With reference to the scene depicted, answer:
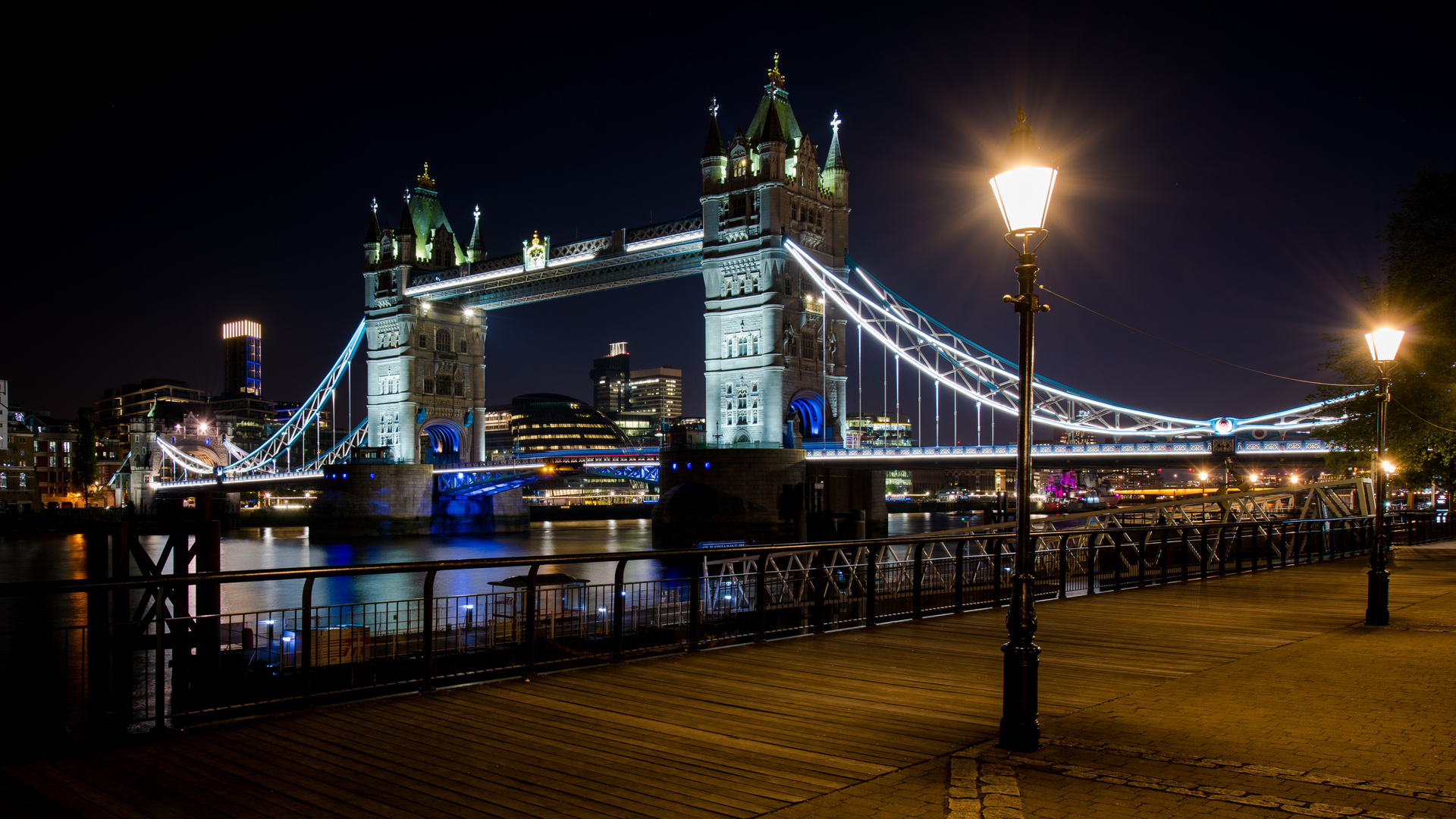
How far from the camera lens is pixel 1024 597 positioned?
20.4 feet

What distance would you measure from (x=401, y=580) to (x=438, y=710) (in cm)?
3883

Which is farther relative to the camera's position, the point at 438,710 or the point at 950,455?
the point at 950,455

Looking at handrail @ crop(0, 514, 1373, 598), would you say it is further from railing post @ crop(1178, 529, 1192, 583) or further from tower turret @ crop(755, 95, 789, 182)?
tower turret @ crop(755, 95, 789, 182)

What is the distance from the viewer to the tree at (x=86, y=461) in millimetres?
98250

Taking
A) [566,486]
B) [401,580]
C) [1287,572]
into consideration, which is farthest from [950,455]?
[566,486]

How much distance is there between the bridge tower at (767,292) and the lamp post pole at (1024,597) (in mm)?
43009

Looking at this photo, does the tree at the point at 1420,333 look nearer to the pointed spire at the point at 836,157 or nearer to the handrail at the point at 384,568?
the handrail at the point at 384,568

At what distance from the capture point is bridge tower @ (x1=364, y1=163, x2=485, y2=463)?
Result: 72.3m

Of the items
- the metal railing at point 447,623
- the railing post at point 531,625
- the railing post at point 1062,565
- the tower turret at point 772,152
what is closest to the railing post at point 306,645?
the metal railing at point 447,623

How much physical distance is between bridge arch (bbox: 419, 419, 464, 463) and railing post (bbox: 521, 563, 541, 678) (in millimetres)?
67076

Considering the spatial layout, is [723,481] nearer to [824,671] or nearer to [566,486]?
[824,671]

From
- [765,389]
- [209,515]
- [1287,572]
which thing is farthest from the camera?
[765,389]

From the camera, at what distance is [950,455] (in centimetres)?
4691

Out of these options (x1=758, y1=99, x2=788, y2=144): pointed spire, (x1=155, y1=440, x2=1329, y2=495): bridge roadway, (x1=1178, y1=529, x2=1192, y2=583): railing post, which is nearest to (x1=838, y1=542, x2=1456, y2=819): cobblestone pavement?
(x1=1178, y1=529, x2=1192, y2=583): railing post
